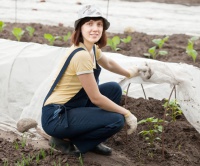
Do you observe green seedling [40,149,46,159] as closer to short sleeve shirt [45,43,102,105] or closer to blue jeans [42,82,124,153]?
blue jeans [42,82,124,153]

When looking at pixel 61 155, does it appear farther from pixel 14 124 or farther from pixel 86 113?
pixel 14 124

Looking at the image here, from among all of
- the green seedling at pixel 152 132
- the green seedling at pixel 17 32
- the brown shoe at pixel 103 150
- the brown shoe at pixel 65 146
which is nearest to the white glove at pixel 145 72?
the green seedling at pixel 152 132

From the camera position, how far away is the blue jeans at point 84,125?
3.22 metres

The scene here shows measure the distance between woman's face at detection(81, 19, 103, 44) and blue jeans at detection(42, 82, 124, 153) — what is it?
1.42 feet

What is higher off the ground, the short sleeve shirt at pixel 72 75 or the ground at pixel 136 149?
the short sleeve shirt at pixel 72 75

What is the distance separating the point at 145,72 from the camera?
353 centimetres

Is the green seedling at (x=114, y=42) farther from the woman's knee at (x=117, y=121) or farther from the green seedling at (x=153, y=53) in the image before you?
the woman's knee at (x=117, y=121)

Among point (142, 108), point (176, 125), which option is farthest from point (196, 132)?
point (142, 108)

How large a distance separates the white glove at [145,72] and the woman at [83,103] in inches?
12.4

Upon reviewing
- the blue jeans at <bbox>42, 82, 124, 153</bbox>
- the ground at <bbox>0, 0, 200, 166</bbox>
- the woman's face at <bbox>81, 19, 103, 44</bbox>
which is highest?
the woman's face at <bbox>81, 19, 103, 44</bbox>

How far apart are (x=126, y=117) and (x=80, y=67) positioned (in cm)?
42

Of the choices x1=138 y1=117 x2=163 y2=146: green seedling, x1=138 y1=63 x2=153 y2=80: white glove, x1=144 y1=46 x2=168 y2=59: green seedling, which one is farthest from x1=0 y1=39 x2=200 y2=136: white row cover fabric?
x1=144 y1=46 x2=168 y2=59: green seedling

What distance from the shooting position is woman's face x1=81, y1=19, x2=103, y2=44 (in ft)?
10.5

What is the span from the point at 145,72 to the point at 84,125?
1.93 feet
